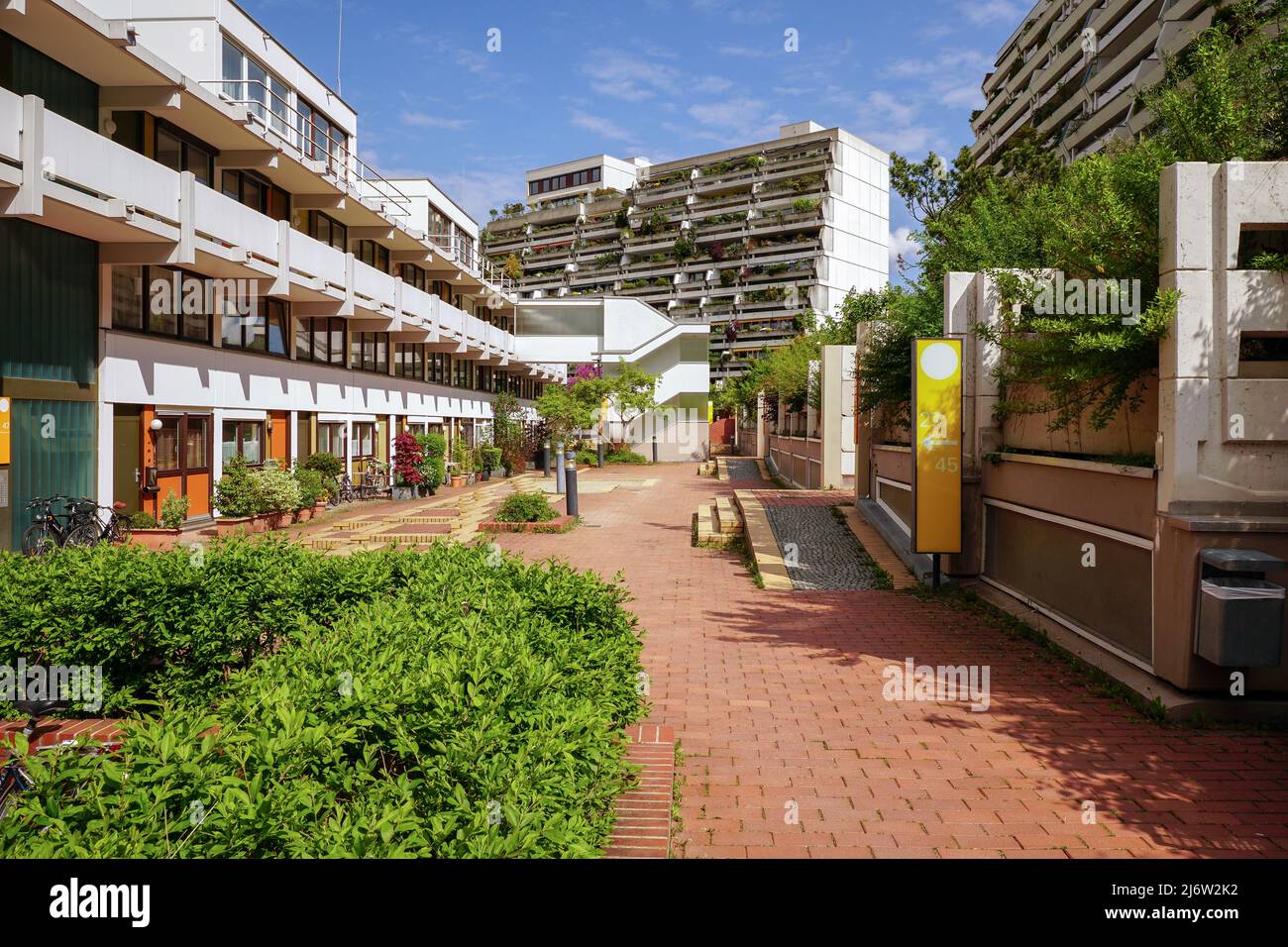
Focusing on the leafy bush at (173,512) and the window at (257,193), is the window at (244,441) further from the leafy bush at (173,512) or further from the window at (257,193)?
the window at (257,193)

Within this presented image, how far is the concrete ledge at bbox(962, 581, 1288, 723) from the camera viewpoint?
6461 millimetres

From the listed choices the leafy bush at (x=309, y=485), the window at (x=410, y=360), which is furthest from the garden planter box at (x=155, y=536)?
the window at (x=410, y=360)

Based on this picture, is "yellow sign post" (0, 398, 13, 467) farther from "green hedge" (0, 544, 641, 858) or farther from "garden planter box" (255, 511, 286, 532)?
"green hedge" (0, 544, 641, 858)

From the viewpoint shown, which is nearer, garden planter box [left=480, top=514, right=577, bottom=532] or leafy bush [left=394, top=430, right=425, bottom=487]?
garden planter box [left=480, top=514, right=577, bottom=532]

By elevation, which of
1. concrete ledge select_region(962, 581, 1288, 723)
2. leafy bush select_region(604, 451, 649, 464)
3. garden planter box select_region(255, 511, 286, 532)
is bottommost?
concrete ledge select_region(962, 581, 1288, 723)

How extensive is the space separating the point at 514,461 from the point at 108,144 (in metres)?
25.0

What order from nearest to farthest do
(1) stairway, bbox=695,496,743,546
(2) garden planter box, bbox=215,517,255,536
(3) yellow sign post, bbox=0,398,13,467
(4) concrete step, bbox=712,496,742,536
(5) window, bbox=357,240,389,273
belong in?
1. (3) yellow sign post, bbox=0,398,13,467
2. (2) garden planter box, bbox=215,517,255,536
3. (1) stairway, bbox=695,496,743,546
4. (4) concrete step, bbox=712,496,742,536
5. (5) window, bbox=357,240,389,273

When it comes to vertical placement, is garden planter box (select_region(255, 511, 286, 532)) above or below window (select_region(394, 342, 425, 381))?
below

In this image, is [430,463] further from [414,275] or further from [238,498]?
[414,275]

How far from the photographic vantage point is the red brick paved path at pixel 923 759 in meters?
4.54

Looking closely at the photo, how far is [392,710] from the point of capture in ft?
11.0

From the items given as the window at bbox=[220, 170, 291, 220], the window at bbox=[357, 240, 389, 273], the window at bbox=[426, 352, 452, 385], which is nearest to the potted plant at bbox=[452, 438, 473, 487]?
the window at bbox=[426, 352, 452, 385]

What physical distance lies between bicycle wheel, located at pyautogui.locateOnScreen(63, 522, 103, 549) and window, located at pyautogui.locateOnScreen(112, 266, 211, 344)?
3677mm

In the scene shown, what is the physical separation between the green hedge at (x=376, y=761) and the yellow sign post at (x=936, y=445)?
727 centimetres
